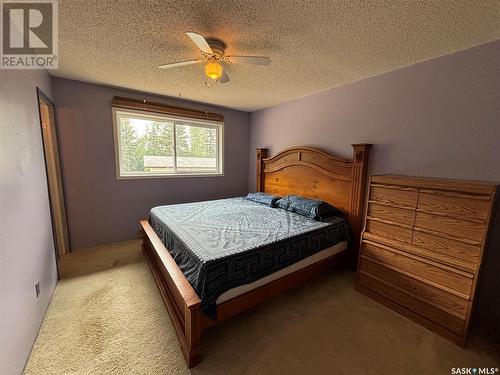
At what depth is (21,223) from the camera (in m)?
1.46

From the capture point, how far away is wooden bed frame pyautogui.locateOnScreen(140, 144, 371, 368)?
4.76ft

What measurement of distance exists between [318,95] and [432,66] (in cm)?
131

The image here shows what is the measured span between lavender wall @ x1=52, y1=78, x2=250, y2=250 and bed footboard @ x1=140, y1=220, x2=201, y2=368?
4.84 feet

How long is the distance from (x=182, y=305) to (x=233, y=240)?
63 cm

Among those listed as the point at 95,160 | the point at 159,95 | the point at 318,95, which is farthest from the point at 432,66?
the point at 95,160

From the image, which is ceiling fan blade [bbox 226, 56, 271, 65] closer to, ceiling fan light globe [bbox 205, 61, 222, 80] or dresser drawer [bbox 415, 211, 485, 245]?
ceiling fan light globe [bbox 205, 61, 222, 80]

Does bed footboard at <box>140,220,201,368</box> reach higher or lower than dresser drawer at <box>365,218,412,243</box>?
lower

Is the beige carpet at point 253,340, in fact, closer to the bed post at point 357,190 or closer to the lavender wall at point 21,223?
the lavender wall at point 21,223

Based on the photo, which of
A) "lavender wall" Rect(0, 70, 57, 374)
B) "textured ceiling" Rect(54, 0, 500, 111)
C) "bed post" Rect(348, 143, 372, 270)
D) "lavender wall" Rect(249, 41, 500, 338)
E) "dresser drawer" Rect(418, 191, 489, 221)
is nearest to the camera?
"lavender wall" Rect(0, 70, 57, 374)

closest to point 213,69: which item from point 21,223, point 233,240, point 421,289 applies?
point 233,240

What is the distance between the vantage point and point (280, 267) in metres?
1.83

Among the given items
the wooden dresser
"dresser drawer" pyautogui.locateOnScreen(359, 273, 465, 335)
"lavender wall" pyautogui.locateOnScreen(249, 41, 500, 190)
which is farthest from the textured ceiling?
"dresser drawer" pyautogui.locateOnScreen(359, 273, 465, 335)

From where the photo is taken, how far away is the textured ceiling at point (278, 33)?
1353 millimetres

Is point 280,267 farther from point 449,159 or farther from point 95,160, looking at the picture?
point 95,160
